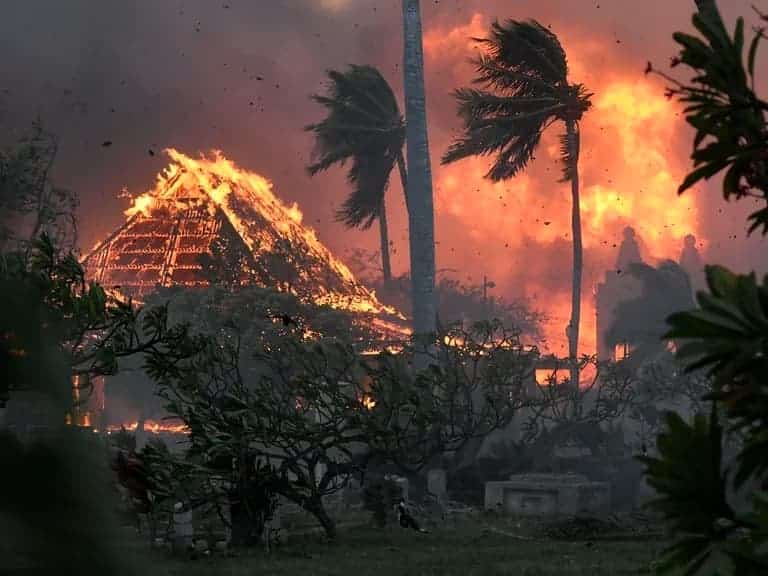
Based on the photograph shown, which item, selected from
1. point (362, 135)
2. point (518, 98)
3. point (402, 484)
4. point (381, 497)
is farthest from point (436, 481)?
point (362, 135)

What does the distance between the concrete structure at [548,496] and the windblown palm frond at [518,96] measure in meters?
14.3

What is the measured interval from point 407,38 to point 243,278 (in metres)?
22.6

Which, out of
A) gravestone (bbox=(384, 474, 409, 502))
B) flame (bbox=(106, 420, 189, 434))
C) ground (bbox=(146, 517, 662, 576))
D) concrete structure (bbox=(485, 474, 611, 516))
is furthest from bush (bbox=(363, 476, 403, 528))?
flame (bbox=(106, 420, 189, 434))

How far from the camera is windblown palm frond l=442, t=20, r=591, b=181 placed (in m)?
36.4

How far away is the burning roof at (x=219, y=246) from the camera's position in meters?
51.2

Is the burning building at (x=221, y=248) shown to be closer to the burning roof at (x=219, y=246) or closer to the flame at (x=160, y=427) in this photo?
the burning roof at (x=219, y=246)

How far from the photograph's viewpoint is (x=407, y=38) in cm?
3017

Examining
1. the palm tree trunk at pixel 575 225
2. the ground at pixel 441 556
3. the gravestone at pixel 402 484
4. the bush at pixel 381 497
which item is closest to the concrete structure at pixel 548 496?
the gravestone at pixel 402 484

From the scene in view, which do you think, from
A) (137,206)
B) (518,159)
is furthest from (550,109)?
(137,206)

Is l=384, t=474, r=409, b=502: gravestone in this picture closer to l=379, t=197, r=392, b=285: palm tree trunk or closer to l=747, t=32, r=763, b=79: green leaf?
l=747, t=32, r=763, b=79: green leaf

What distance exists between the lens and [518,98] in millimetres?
37094

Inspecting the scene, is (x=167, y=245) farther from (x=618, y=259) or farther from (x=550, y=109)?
(x=618, y=259)

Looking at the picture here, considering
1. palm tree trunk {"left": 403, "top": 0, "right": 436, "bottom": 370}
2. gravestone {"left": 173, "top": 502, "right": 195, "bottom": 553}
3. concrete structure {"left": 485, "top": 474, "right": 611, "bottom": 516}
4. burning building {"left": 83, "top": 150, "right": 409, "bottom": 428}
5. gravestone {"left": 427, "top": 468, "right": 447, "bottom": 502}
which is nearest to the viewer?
gravestone {"left": 173, "top": 502, "right": 195, "bottom": 553}

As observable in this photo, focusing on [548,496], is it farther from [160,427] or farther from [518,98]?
[160,427]
